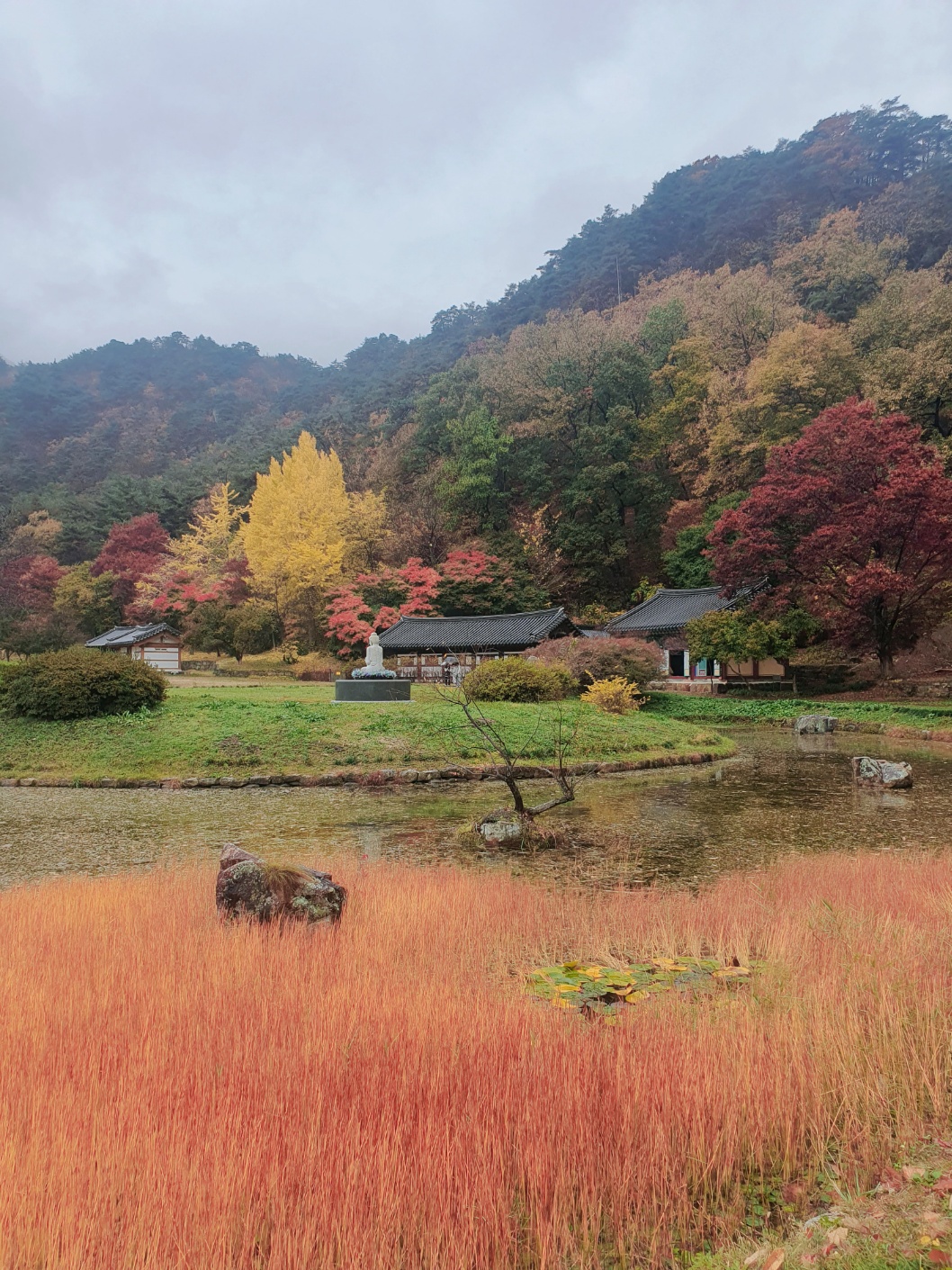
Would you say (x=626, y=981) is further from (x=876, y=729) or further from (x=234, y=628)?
(x=234, y=628)

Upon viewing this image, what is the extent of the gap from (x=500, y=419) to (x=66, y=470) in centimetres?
4487

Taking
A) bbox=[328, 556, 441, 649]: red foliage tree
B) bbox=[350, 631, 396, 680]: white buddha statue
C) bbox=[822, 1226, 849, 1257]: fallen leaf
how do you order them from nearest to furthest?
bbox=[822, 1226, 849, 1257]: fallen leaf
bbox=[350, 631, 396, 680]: white buddha statue
bbox=[328, 556, 441, 649]: red foliage tree

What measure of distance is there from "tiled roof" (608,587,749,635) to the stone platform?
1634 cm

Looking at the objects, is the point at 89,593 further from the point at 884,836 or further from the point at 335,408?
the point at 884,836

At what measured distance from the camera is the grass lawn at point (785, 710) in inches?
926

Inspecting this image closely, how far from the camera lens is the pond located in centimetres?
891

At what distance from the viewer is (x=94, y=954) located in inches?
194

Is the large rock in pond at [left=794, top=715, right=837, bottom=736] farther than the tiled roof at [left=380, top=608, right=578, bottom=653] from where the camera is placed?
No

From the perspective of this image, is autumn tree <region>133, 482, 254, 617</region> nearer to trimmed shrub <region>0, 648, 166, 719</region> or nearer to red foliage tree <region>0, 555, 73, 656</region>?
red foliage tree <region>0, 555, 73, 656</region>

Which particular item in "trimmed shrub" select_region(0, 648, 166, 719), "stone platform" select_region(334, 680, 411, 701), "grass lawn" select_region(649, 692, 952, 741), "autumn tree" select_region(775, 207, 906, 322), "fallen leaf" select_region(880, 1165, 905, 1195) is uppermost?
"autumn tree" select_region(775, 207, 906, 322)

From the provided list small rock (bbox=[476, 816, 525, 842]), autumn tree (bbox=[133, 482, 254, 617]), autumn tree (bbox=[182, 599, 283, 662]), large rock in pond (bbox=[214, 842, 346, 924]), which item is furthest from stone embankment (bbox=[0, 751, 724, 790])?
autumn tree (bbox=[133, 482, 254, 617])

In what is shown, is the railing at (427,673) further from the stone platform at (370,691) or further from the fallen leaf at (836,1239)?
the fallen leaf at (836,1239)

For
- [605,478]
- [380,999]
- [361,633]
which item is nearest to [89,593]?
[361,633]

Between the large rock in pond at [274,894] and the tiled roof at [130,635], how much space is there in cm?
4104
